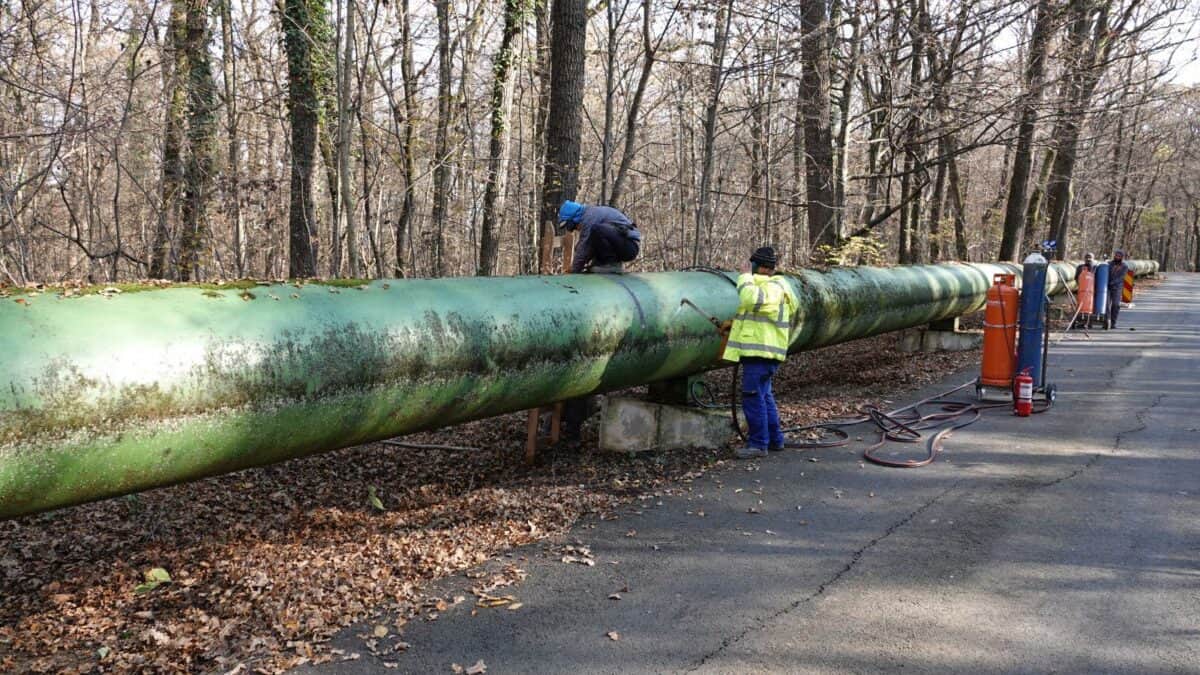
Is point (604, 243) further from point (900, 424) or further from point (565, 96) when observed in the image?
point (565, 96)

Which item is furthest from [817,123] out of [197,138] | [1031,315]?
[197,138]

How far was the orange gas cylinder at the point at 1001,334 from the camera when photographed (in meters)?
8.78

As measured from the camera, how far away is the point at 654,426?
7035 millimetres

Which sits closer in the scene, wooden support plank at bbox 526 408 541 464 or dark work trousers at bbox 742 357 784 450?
dark work trousers at bbox 742 357 784 450

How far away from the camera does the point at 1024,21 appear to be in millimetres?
12977

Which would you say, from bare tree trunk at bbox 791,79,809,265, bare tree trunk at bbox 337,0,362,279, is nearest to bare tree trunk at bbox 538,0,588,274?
bare tree trunk at bbox 337,0,362,279

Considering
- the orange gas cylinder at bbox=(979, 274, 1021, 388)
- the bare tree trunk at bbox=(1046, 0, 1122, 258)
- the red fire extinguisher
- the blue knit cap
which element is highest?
the bare tree trunk at bbox=(1046, 0, 1122, 258)

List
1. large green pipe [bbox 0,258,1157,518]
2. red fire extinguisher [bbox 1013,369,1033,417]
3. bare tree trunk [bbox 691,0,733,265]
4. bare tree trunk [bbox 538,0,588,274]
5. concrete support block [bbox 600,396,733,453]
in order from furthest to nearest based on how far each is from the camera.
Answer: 1. bare tree trunk [bbox 691,0,733,265]
2. bare tree trunk [bbox 538,0,588,274]
3. red fire extinguisher [bbox 1013,369,1033,417]
4. concrete support block [bbox 600,396,733,453]
5. large green pipe [bbox 0,258,1157,518]

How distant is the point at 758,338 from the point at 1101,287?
12.0 metres

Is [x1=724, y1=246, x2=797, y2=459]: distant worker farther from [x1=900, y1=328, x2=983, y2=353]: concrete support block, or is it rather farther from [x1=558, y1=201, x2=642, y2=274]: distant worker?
[x1=900, y1=328, x2=983, y2=353]: concrete support block

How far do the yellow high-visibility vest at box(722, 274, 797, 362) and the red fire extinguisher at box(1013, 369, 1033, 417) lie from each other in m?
3.05

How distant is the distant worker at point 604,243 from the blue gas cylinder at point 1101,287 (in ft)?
39.7

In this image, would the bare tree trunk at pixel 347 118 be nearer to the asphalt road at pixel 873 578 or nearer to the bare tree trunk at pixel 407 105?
the bare tree trunk at pixel 407 105

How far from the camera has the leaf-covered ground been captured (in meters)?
3.72
